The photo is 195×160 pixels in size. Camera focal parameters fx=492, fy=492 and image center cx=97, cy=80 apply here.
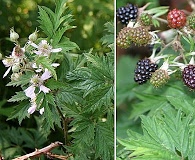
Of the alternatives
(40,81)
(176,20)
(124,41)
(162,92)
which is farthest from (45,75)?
(162,92)

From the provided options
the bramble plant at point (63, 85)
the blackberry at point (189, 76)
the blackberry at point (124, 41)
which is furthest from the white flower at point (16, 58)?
the blackberry at point (189, 76)

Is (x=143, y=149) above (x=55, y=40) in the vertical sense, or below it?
below

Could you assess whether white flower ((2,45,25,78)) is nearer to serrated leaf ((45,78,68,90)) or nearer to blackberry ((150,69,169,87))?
serrated leaf ((45,78,68,90))

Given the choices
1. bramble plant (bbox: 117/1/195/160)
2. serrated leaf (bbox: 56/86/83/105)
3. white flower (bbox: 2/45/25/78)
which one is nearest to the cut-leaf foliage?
bramble plant (bbox: 117/1/195/160)

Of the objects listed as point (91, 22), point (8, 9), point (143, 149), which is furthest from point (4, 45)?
point (143, 149)

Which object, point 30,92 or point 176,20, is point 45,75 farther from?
point 176,20

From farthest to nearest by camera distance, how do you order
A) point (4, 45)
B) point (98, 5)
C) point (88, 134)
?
point (98, 5), point (4, 45), point (88, 134)

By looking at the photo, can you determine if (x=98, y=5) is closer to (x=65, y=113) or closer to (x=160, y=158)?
(x=65, y=113)

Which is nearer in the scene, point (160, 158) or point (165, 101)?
A: point (160, 158)
